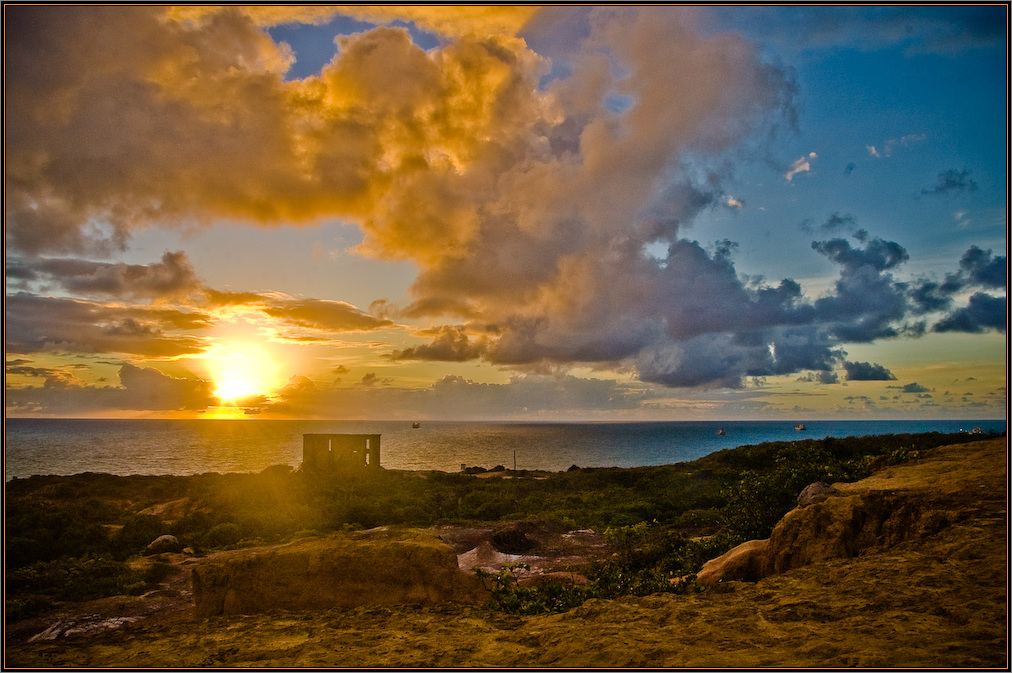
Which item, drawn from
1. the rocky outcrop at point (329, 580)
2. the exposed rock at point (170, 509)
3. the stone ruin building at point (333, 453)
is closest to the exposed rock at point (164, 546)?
the exposed rock at point (170, 509)

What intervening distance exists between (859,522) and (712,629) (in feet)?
13.1

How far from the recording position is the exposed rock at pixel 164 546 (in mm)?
17594

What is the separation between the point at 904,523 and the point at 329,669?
25.6ft

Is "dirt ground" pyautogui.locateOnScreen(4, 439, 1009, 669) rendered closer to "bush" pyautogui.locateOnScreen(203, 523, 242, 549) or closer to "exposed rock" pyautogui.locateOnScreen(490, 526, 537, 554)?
"exposed rock" pyautogui.locateOnScreen(490, 526, 537, 554)

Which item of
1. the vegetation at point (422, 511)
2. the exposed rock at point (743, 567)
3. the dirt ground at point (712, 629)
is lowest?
the vegetation at point (422, 511)

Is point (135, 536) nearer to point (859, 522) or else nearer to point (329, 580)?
point (329, 580)

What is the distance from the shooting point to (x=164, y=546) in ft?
58.3

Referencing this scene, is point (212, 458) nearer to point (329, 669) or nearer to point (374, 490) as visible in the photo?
point (374, 490)

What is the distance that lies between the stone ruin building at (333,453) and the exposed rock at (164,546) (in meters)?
13.7

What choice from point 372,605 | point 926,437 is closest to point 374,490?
point 372,605

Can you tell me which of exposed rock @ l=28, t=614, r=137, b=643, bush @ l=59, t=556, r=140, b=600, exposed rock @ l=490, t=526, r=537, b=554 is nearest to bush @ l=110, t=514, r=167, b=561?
bush @ l=59, t=556, r=140, b=600

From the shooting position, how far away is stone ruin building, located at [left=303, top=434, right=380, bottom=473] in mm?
32406

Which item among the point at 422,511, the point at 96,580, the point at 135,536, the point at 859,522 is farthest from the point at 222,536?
the point at 859,522

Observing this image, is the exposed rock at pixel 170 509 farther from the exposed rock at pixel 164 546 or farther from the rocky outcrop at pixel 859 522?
the rocky outcrop at pixel 859 522
